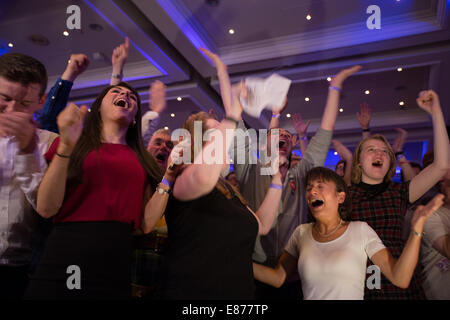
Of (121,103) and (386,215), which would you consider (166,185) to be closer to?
(121,103)

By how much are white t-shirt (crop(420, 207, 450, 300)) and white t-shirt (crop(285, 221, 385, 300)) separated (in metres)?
0.58

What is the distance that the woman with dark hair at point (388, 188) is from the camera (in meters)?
1.46

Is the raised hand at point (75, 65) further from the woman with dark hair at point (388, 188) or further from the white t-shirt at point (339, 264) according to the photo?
the woman with dark hair at point (388, 188)

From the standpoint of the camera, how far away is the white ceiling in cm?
339

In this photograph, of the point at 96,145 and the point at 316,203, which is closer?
the point at 96,145

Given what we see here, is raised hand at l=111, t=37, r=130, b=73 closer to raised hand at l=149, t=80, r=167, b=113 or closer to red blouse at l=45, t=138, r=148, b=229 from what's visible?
raised hand at l=149, t=80, r=167, b=113

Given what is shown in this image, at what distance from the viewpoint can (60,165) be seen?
3.20 feet

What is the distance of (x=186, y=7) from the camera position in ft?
11.2

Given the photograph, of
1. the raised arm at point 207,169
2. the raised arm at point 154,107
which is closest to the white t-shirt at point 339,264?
the raised arm at point 207,169

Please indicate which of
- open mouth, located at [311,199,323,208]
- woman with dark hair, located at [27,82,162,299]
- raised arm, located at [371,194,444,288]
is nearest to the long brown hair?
woman with dark hair, located at [27,82,162,299]

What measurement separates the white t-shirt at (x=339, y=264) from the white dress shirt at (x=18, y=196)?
3.29 feet

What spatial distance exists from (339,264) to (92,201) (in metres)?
0.90

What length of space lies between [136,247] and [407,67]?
3957 mm

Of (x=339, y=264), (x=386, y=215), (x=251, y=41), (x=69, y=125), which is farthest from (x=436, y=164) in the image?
(x=251, y=41)
